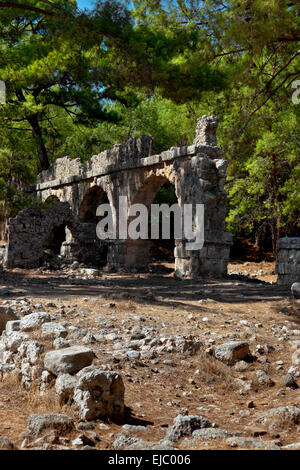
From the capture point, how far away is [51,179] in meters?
20.2

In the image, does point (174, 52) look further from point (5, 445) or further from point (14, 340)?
point (5, 445)

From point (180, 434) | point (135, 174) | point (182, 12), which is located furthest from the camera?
point (135, 174)

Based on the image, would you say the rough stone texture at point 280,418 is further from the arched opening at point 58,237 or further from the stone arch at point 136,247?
the arched opening at point 58,237

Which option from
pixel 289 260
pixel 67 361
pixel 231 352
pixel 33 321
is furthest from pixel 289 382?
pixel 289 260

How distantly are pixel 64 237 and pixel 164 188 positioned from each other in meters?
5.45

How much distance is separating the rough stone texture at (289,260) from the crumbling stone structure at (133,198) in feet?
7.21

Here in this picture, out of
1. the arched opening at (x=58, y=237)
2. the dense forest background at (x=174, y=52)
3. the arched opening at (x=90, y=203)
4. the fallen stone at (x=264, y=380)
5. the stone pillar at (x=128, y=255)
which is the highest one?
the dense forest background at (x=174, y=52)

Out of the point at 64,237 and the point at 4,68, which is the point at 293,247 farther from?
the point at 64,237

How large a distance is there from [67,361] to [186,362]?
146 centimetres

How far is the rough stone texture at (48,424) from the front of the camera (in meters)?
2.64

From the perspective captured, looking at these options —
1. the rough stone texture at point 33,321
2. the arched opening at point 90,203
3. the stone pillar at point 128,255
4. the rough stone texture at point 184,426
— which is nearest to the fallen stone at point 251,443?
the rough stone texture at point 184,426

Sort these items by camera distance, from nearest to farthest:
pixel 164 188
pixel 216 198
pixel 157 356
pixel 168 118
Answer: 1. pixel 157 356
2. pixel 216 198
3. pixel 164 188
4. pixel 168 118

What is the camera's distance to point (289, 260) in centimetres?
1012

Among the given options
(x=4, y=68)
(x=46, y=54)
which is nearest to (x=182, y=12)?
(x=46, y=54)
